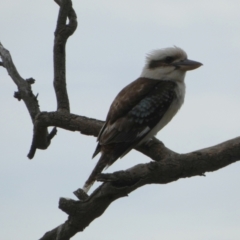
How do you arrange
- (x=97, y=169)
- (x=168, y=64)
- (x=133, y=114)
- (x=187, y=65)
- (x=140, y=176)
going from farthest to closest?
(x=168, y=64) → (x=187, y=65) → (x=133, y=114) → (x=97, y=169) → (x=140, y=176)

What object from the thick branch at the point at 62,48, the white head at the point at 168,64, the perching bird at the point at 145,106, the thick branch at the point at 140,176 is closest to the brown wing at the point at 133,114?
the perching bird at the point at 145,106

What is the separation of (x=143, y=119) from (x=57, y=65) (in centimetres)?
89

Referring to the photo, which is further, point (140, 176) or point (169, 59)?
point (169, 59)

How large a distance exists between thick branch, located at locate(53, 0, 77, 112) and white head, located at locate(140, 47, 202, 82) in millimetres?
963

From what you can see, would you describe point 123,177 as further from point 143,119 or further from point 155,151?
point 143,119

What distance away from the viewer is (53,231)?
5082 mm

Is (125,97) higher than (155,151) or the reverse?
higher

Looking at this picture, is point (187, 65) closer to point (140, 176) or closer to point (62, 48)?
point (62, 48)

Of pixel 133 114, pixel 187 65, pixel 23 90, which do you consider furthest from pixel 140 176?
pixel 187 65

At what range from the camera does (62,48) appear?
6688 mm

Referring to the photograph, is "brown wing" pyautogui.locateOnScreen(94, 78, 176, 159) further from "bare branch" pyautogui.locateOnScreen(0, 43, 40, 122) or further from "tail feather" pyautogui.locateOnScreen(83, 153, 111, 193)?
"bare branch" pyautogui.locateOnScreen(0, 43, 40, 122)

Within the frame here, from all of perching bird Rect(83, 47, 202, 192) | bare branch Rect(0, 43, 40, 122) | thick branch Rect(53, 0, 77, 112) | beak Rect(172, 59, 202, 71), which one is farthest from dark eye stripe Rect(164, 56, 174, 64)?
bare branch Rect(0, 43, 40, 122)

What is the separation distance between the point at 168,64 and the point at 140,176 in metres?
2.71

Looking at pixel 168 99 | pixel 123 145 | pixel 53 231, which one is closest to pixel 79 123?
pixel 123 145
